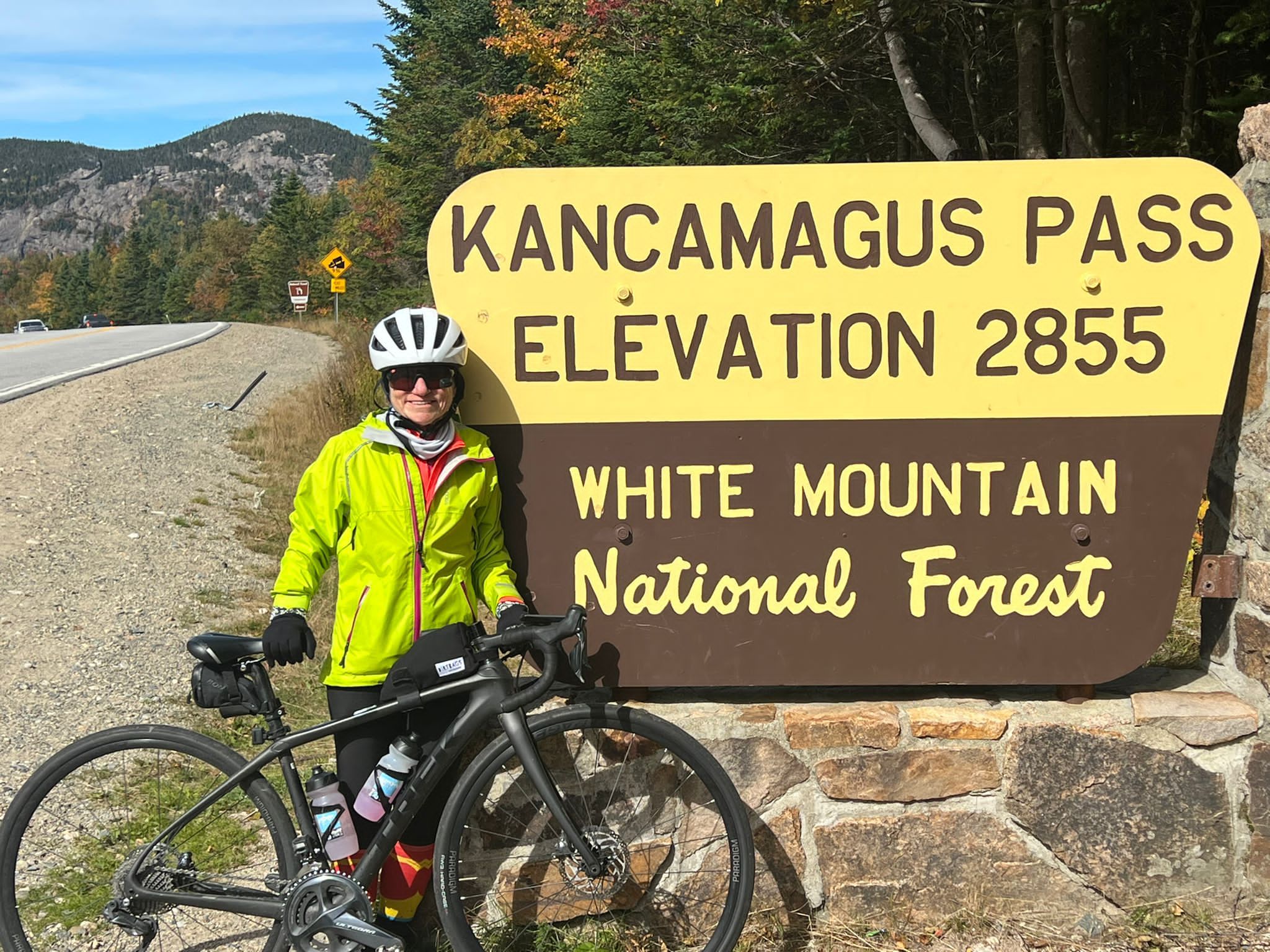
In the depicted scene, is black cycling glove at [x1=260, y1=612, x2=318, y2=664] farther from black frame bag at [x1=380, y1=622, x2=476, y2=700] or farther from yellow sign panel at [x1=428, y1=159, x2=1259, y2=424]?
yellow sign panel at [x1=428, y1=159, x2=1259, y2=424]

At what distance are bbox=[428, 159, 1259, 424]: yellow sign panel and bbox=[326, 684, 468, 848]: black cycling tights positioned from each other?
2.79ft

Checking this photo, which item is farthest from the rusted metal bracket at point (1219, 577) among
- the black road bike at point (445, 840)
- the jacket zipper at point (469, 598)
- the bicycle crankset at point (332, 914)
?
the bicycle crankset at point (332, 914)

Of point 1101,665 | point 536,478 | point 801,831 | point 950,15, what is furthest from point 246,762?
point 950,15

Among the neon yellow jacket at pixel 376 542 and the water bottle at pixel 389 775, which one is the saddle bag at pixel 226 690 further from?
the water bottle at pixel 389 775

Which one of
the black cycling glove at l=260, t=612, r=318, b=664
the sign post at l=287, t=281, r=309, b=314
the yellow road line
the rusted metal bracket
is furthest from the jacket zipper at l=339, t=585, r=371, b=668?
the sign post at l=287, t=281, r=309, b=314

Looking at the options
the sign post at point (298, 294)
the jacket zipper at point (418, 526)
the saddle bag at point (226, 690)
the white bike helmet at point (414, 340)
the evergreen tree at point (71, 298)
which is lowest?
the saddle bag at point (226, 690)

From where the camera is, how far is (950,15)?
10.8m

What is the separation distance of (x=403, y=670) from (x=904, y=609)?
1.48m

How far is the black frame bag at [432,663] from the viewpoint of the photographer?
2676mm

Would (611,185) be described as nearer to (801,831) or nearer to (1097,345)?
(1097,345)

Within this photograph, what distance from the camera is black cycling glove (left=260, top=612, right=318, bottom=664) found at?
2568 mm

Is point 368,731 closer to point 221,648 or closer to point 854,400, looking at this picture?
point 221,648

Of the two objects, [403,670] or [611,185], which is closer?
[403,670]

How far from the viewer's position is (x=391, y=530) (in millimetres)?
2717
